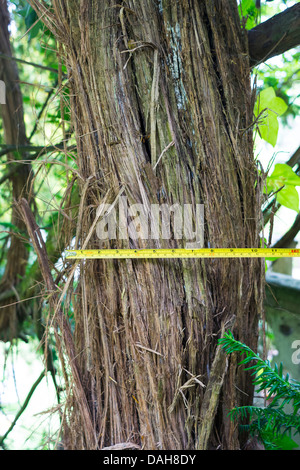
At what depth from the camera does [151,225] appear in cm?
94

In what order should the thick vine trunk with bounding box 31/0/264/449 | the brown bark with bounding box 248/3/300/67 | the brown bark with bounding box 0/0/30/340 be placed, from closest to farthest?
the thick vine trunk with bounding box 31/0/264/449, the brown bark with bounding box 248/3/300/67, the brown bark with bounding box 0/0/30/340

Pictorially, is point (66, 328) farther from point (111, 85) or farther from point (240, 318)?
point (111, 85)

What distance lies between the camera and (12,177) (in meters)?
2.07

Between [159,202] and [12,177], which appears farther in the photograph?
[12,177]

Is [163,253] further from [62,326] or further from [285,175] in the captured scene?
[285,175]

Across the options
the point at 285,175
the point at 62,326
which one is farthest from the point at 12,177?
the point at 285,175

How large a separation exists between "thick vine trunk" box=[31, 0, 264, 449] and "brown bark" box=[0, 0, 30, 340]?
1133 mm

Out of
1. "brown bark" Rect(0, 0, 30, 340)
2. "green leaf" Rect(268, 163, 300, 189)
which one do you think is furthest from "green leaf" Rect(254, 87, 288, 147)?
"brown bark" Rect(0, 0, 30, 340)

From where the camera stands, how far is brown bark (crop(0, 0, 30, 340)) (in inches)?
81.3

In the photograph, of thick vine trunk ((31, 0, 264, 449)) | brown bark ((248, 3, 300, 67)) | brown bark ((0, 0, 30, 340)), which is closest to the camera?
thick vine trunk ((31, 0, 264, 449))

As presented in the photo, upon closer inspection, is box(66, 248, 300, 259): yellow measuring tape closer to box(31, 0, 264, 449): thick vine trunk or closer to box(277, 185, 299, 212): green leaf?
box(31, 0, 264, 449): thick vine trunk

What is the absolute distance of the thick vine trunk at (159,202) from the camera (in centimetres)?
91

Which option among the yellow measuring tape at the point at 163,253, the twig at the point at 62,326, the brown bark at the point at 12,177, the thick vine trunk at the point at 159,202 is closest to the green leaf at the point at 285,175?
the thick vine trunk at the point at 159,202

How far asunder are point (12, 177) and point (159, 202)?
4.42 feet
